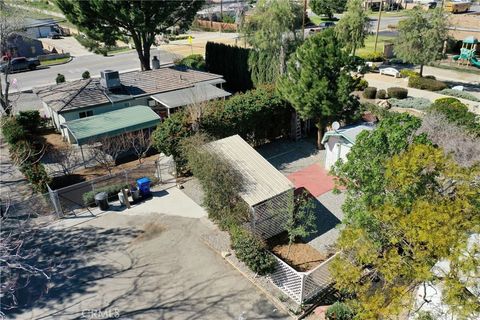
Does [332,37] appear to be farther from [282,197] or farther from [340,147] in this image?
[282,197]

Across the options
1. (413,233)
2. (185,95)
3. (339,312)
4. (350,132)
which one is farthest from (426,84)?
Result: (413,233)

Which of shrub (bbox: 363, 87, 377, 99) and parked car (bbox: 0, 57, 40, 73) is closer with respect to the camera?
shrub (bbox: 363, 87, 377, 99)

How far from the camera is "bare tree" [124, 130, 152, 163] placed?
78.2ft

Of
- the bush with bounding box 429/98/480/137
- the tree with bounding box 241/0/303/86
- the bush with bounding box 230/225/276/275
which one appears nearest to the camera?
the bush with bounding box 230/225/276/275

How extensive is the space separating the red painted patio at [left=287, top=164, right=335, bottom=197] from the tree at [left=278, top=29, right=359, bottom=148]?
10.5ft

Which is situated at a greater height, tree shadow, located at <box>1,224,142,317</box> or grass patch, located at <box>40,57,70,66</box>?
grass patch, located at <box>40,57,70,66</box>

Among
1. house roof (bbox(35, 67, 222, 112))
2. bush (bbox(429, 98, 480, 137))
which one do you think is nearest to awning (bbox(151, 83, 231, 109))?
house roof (bbox(35, 67, 222, 112))

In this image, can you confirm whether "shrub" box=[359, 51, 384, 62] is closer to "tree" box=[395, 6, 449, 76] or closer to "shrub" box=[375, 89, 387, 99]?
"tree" box=[395, 6, 449, 76]

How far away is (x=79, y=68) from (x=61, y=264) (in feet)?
120

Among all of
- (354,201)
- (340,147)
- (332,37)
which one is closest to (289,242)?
(354,201)

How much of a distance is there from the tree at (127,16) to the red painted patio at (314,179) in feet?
66.1

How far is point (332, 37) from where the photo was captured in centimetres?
2241

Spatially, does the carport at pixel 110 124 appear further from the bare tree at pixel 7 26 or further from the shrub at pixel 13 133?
the bare tree at pixel 7 26

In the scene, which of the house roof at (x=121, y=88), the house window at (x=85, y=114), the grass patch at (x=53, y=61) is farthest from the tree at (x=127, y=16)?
the grass patch at (x=53, y=61)
